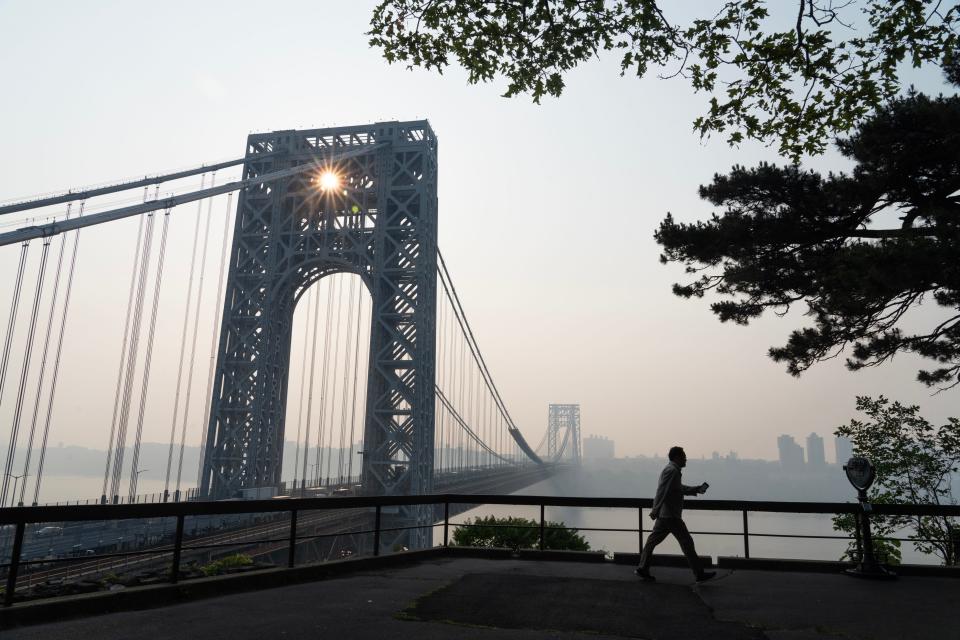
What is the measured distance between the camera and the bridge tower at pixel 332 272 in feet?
111

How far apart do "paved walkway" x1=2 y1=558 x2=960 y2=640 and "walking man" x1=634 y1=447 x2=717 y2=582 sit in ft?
0.79

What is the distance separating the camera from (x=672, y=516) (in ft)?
26.2

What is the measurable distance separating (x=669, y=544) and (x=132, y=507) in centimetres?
4609

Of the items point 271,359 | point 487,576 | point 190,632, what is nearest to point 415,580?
point 487,576

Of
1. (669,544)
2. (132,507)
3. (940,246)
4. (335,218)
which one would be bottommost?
(669,544)

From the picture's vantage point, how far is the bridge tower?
111ft

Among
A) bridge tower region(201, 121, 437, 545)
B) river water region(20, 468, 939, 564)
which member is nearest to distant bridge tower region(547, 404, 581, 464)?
river water region(20, 468, 939, 564)

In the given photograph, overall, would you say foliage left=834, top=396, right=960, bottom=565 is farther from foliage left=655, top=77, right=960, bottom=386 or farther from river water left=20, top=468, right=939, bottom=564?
river water left=20, top=468, right=939, bottom=564

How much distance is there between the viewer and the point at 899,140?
34.4ft

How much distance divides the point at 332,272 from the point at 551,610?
34.4m

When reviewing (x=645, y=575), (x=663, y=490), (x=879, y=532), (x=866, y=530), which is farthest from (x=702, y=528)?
(x=663, y=490)

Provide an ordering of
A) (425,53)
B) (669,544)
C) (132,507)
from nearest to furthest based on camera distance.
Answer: (132,507) → (425,53) → (669,544)

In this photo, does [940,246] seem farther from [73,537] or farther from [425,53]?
[73,537]

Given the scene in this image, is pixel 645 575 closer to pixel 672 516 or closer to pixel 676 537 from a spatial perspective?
pixel 676 537
